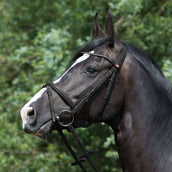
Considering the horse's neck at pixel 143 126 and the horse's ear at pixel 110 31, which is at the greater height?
the horse's ear at pixel 110 31

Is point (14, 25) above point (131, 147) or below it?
above

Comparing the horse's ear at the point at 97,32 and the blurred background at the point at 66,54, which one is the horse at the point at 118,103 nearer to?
the horse's ear at the point at 97,32

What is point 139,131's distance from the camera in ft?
7.57

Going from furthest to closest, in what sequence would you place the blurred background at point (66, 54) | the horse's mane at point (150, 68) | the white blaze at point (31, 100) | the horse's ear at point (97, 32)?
the blurred background at point (66, 54), the horse's ear at point (97, 32), the horse's mane at point (150, 68), the white blaze at point (31, 100)

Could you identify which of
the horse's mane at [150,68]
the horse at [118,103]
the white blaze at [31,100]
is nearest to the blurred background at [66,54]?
the horse's mane at [150,68]

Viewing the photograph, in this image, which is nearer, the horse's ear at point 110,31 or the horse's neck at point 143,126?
the horse's neck at point 143,126

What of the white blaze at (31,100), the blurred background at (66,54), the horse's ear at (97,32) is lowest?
the blurred background at (66,54)

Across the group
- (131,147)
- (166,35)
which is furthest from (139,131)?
(166,35)

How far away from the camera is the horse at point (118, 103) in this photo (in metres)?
2.25

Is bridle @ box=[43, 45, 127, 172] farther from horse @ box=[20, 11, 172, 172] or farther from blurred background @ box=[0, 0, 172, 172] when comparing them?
blurred background @ box=[0, 0, 172, 172]

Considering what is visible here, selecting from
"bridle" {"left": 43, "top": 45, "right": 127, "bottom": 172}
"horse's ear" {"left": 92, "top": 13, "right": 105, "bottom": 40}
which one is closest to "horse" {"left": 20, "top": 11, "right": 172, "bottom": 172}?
"bridle" {"left": 43, "top": 45, "right": 127, "bottom": 172}

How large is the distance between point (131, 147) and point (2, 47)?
5090 millimetres

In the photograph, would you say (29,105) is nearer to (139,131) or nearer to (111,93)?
(111,93)

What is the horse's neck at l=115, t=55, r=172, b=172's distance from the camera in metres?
2.27
